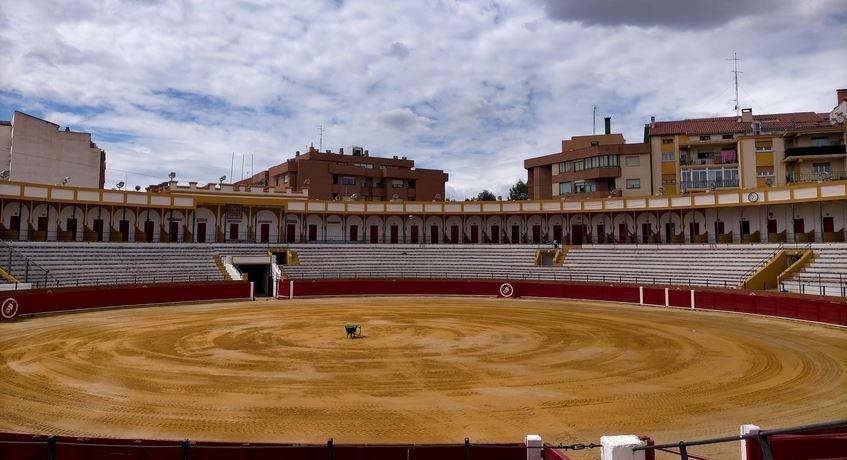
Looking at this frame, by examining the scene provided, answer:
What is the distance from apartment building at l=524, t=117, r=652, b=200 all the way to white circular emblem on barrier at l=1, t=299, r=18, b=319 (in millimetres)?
55754

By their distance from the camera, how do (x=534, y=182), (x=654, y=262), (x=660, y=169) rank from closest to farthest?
(x=654, y=262) → (x=660, y=169) → (x=534, y=182)

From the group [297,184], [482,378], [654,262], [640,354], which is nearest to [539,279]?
[654,262]

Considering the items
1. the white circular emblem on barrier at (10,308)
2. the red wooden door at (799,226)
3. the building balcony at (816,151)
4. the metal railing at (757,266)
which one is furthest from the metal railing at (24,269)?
the building balcony at (816,151)

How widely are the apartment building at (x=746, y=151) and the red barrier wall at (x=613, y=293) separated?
2055 cm

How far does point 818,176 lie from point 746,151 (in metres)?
7.08

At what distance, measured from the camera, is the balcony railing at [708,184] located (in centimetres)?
5894

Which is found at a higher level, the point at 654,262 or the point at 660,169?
the point at 660,169

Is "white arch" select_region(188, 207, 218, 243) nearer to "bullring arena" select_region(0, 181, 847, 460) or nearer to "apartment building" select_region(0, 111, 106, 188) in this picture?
"bullring arena" select_region(0, 181, 847, 460)

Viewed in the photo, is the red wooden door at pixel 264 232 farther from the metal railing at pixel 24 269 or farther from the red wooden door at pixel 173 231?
the metal railing at pixel 24 269

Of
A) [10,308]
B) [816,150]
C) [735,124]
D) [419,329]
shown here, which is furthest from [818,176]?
[10,308]

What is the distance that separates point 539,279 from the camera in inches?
1781

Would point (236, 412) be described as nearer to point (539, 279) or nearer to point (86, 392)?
point (86, 392)

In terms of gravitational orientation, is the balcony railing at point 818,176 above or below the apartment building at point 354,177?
below

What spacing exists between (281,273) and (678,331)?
103 ft
